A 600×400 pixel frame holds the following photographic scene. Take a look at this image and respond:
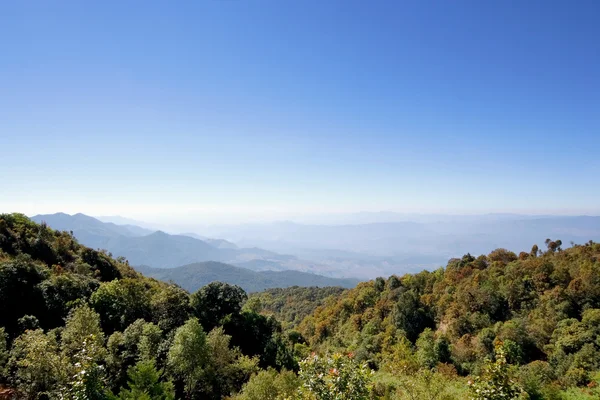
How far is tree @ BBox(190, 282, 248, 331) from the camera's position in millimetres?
37438

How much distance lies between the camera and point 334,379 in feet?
28.3

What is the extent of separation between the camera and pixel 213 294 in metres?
38.8

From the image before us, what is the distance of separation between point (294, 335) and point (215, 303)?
19.0 metres

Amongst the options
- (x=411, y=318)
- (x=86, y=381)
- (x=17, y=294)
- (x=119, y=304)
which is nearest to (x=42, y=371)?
(x=86, y=381)

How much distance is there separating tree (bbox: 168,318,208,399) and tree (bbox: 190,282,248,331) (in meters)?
12.8

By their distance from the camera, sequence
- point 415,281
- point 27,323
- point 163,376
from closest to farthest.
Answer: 1. point 163,376
2. point 27,323
3. point 415,281

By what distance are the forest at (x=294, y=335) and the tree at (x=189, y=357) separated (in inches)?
3.6

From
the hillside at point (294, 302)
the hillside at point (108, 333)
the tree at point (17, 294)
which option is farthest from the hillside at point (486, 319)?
the tree at point (17, 294)

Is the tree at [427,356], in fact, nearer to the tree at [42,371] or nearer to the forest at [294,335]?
the forest at [294,335]

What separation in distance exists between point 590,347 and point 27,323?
53.8m

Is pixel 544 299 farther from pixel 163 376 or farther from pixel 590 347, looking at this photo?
pixel 163 376

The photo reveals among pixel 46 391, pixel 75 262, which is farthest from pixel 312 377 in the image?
pixel 75 262

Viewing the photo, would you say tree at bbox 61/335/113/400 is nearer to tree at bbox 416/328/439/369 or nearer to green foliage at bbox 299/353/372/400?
green foliage at bbox 299/353/372/400

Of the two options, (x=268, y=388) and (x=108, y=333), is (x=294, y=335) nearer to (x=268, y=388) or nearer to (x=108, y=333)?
(x=108, y=333)
